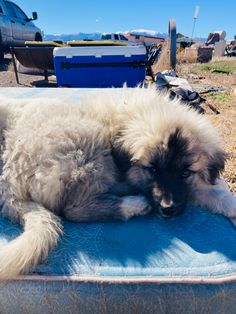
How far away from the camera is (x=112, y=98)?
248 cm

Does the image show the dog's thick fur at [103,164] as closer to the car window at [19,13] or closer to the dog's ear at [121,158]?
the dog's ear at [121,158]

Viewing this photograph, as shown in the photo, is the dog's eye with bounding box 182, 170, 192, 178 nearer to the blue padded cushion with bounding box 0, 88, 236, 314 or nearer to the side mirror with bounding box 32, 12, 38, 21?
the blue padded cushion with bounding box 0, 88, 236, 314

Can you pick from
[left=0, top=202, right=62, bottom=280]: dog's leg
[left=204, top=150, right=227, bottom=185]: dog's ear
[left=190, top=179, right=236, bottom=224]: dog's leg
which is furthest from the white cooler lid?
[left=0, top=202, right=62, bottom=280]: dog's leg

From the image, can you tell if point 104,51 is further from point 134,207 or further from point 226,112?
point 134,207

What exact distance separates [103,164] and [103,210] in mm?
276

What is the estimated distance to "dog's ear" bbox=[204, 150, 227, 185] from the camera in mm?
2137

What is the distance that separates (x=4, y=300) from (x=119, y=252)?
596 millimetres

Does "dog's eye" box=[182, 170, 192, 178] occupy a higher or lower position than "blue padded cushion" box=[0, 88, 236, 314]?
higher

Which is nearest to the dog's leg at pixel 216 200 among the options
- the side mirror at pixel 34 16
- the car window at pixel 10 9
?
the car window at pixel 10 9

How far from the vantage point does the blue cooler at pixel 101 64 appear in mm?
6473

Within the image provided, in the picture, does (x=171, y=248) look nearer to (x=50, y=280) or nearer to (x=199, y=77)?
(x=50, y=280)

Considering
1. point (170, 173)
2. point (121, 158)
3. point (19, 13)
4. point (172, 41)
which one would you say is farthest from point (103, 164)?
point (19, 13)

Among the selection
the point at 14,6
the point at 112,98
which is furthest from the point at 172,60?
the point at 112,98

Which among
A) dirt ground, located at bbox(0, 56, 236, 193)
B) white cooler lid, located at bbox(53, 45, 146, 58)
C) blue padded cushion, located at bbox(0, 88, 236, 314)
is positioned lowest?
dirt ground, located at bbox(0, 56, 236, 193)
